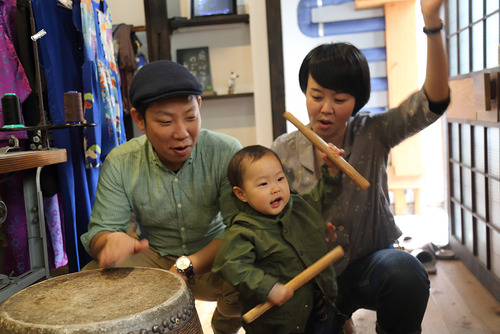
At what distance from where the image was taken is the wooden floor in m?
2.26

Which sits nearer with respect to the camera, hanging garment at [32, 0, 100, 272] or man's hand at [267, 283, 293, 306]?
man's hand at [267, 283, 293, 306]

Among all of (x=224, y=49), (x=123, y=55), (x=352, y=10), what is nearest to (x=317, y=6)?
(x=352, y=10)

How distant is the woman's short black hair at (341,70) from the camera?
5.27ft

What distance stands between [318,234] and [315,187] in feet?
0.47

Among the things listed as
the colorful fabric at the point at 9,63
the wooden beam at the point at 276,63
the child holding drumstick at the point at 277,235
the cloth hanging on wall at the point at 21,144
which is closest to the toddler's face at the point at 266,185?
the child holding drumstick at the point at 277,235

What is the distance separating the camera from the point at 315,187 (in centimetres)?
159

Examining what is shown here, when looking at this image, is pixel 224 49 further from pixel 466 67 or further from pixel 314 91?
pixel 314 91

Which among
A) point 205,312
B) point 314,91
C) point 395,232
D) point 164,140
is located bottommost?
point 205,312

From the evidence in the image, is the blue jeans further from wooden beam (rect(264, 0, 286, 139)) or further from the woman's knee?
wooden beam (rect(264, 0, 286, 139))

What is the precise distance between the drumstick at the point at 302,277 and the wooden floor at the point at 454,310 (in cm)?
87

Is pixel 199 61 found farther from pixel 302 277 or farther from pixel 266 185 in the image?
pixel 302 277

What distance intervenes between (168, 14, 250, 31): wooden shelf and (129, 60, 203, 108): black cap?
8.95 ft

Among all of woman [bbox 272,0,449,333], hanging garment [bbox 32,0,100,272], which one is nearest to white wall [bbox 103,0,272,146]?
hanging garment [bbox 32,0,100,272]

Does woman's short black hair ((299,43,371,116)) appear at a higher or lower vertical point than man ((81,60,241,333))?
higher
